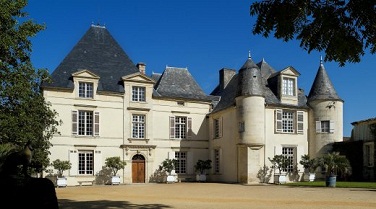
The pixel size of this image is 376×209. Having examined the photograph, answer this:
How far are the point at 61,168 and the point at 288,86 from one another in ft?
49.0

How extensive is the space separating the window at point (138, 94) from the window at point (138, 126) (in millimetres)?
1091

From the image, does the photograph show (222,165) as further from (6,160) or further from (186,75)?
(6,160)

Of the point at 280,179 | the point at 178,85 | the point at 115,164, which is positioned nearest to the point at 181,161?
the point at 115,164

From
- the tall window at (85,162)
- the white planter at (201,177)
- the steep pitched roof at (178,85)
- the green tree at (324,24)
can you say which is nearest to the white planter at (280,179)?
the white planter at (201,177)

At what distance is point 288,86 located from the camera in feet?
91.7

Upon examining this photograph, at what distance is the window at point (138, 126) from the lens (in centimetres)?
2755

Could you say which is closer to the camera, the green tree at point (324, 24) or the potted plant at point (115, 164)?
the green tree at point (324, 24)

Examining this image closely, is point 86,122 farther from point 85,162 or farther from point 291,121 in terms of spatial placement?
point 291,121

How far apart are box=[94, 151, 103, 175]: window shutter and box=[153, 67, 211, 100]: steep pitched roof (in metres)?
5.63

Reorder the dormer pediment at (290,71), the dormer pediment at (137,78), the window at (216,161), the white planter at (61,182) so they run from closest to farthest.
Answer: the white planter at (61,182)
the dormer pediment at (137,78)
the dormer pediment at (290,71)
the window at (216,161)

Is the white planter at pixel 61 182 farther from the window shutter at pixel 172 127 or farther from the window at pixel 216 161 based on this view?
the window at pixel 216 161

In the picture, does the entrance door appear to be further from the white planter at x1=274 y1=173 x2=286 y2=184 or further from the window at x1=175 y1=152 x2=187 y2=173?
the white planter at x1=274 y1=173 x2=286 y2=184

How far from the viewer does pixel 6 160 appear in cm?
306

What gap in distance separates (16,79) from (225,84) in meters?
19.0
